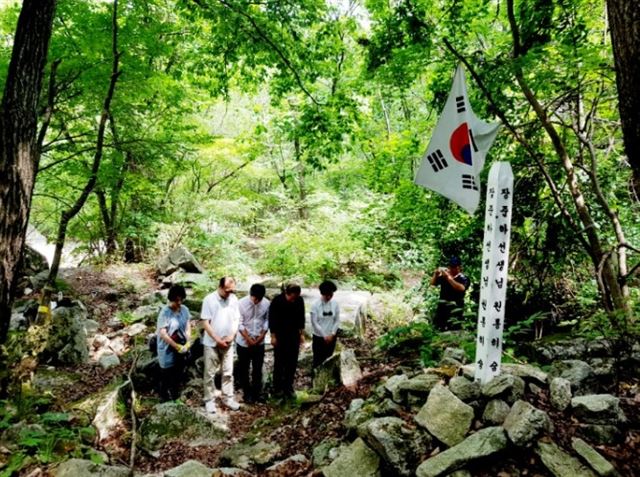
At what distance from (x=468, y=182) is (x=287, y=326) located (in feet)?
10.4

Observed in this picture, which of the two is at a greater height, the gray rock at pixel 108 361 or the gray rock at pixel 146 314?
the gray rock at pixel 146 314

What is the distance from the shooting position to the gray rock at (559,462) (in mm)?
2789

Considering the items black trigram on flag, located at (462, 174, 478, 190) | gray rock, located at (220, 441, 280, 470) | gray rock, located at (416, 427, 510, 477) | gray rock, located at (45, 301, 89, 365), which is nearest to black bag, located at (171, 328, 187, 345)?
gray rock, located at (220, 441, 280, 470)

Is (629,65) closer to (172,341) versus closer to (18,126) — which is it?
(18,126)

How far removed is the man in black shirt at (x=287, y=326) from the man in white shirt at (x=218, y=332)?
54 cm

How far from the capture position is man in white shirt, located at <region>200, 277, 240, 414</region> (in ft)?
18.6

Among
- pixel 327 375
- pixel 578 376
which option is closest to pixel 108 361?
pixel 327 375

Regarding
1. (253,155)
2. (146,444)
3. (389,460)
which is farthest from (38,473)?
(253,155)

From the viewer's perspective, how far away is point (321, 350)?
642 cm

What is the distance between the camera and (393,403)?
3.92 m

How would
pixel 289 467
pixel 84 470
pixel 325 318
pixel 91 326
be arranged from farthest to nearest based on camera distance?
pixel 91 326 → pixel 325 318 → pixel 289 467 → pixel 84 470

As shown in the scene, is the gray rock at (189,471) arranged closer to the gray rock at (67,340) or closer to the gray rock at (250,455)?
the gray rock at (250,455)

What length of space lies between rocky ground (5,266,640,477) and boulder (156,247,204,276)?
6040 mm

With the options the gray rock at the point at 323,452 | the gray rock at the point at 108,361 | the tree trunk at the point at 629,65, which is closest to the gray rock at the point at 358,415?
the gray rock at the point at 323,452
